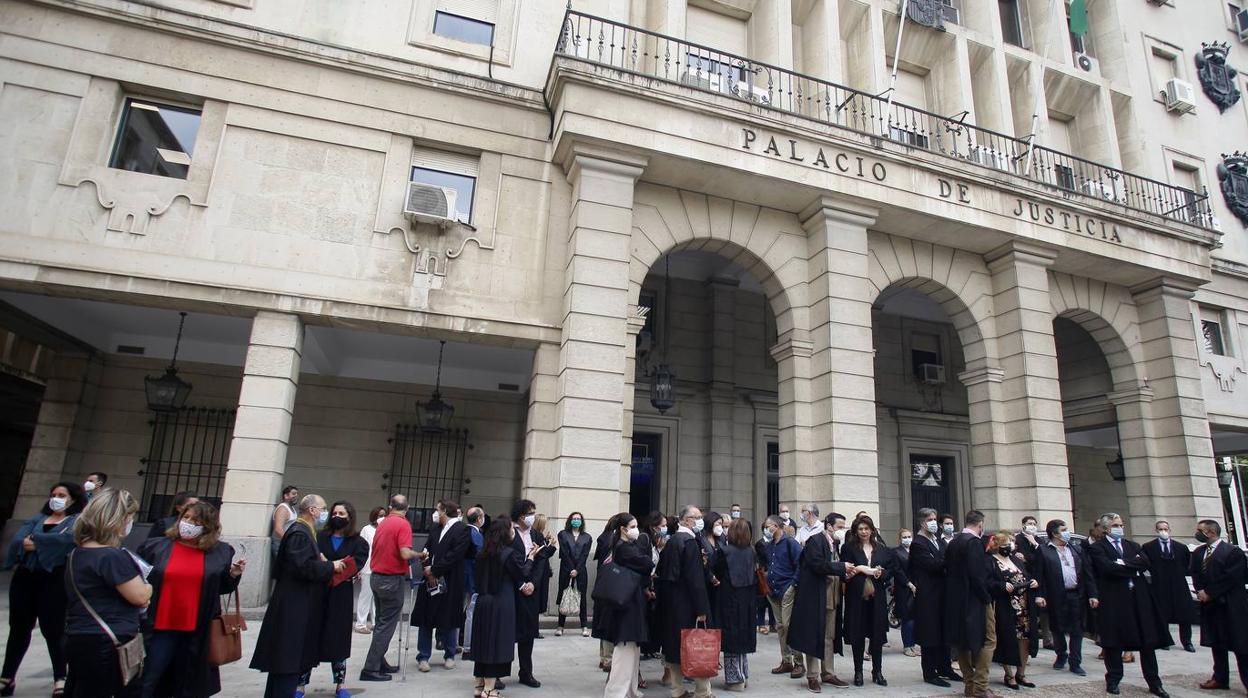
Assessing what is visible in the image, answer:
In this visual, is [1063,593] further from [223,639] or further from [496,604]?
[223,639]

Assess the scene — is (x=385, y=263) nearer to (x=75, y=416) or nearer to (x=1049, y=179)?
(x=75, y=416)

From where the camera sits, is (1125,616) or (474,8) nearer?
(1125,616)

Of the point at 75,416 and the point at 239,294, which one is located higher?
the point at 239,294

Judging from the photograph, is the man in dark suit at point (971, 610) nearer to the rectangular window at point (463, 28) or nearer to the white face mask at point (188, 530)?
the white face mask at point (188, 530)

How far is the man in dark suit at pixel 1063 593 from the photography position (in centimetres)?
891

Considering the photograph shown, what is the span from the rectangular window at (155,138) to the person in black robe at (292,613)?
26.4 ft

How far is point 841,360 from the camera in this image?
1212 centimetres

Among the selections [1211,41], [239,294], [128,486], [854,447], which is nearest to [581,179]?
[239,294]

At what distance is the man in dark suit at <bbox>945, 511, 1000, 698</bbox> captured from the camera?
7293mm

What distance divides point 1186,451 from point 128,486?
2216cm

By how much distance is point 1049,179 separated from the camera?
15.4 metres

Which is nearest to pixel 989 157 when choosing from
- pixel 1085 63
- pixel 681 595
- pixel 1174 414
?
pixel 1085 63

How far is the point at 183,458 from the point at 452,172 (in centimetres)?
792

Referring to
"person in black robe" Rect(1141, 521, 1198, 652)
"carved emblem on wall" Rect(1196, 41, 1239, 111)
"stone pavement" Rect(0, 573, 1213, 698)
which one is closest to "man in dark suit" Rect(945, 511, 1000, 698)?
"stone pavement" Rect(0, 573, 1213, 698)
